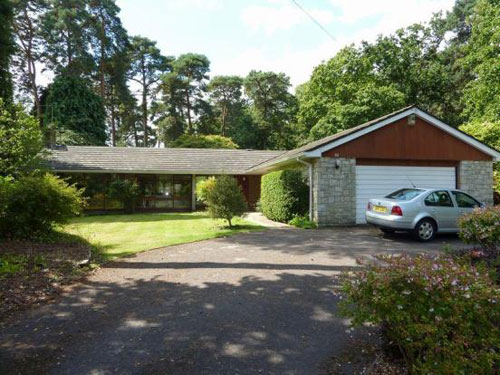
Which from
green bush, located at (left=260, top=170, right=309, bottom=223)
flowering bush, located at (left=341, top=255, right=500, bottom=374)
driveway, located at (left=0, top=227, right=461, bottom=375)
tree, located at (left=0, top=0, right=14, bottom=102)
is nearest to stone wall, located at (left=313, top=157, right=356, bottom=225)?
green bush, located at (left=260, top=170, right=309, bottom=223)

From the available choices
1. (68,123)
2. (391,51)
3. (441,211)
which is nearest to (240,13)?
(441,211)

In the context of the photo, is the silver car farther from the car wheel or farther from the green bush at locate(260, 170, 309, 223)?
the green bush at locate(260, 170, 309, 223)

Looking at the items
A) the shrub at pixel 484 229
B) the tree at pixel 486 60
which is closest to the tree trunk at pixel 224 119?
the tree at pixel 486 60

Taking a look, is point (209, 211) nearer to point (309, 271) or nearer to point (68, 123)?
point (309, 271)

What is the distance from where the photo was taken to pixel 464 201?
10.2 m

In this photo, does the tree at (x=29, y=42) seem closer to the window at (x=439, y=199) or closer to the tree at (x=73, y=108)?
the tree at (x=73, y=108)

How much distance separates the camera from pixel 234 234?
11.3m

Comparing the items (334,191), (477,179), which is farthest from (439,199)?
(477,179)

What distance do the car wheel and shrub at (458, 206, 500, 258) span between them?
3.38 m

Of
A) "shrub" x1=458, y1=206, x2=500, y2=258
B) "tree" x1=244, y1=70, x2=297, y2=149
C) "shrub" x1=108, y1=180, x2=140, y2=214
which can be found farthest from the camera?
"tree" x1=244, y1=70, x2=297, y2=149

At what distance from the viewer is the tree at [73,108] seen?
105 ft

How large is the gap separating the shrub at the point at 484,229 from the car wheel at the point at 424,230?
3.38m

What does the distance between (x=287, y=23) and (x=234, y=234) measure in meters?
6.64

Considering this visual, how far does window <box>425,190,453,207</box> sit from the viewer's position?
9730mm
